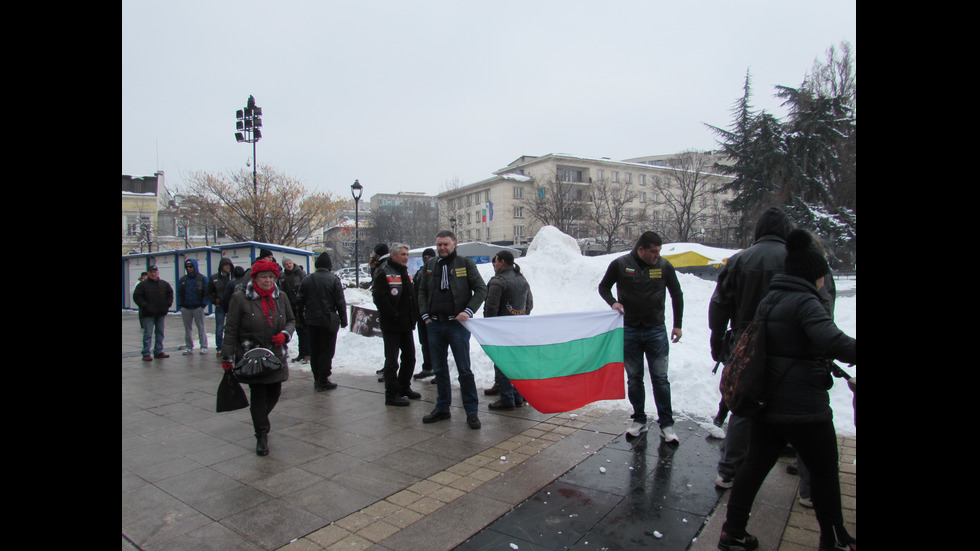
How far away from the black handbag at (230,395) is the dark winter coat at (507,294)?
3.01 metres

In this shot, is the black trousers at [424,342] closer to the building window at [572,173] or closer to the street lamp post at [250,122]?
the street lamp post at [250,122]

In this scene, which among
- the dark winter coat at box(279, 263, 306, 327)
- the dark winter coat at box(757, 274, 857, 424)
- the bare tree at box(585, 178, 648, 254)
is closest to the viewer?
the dark winter coat at box(757, 274, 857, 424)

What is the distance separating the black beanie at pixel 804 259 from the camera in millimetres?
2912

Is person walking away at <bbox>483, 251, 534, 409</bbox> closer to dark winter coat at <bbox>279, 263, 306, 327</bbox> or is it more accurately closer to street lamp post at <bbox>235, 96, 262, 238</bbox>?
dark winter coat at <bbox>279, 263, 306, 327</bbox>

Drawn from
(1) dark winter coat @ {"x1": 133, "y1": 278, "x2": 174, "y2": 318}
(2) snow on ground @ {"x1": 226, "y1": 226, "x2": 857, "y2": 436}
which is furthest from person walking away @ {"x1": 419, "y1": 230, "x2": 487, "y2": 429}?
(1) dark winter coat @ {"x1": 133, "y1": 278, "x2": 174, "y2": 318}

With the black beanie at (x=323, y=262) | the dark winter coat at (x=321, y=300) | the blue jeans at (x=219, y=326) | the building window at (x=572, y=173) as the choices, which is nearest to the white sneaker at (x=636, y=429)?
the dark winter coat at (x=321, y=300)

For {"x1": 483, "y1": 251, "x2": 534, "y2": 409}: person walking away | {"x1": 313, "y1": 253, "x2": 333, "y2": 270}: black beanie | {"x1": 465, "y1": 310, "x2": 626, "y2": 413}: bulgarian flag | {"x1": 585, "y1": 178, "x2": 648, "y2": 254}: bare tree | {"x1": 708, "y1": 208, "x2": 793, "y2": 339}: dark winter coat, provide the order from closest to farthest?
{"x1": 708, "y1": 208, "x2": 793, "y2": 339}: dark winter coat
{"x1": 465, "y1": 310, "x2": 626, "y2": 413}: bulgarian flag
{"x1": 483, "y1": 251, "x2": 534, "y2": 409}: person walking away
{"x1": 313, "y1": 253, "x2": 333, "y2": 270}: black beanie
{"x1": 585, "y1": 178, "x2": 648, "y2": 254}: bare tree

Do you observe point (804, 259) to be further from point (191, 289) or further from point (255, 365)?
point (191, 289)

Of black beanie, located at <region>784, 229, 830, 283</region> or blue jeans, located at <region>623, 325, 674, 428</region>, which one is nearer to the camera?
black beanie, located at <region>784, 229, 830, 283</region>

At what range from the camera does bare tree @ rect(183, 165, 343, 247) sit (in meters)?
30.3

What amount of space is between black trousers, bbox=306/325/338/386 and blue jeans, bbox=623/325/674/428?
4699 mm
